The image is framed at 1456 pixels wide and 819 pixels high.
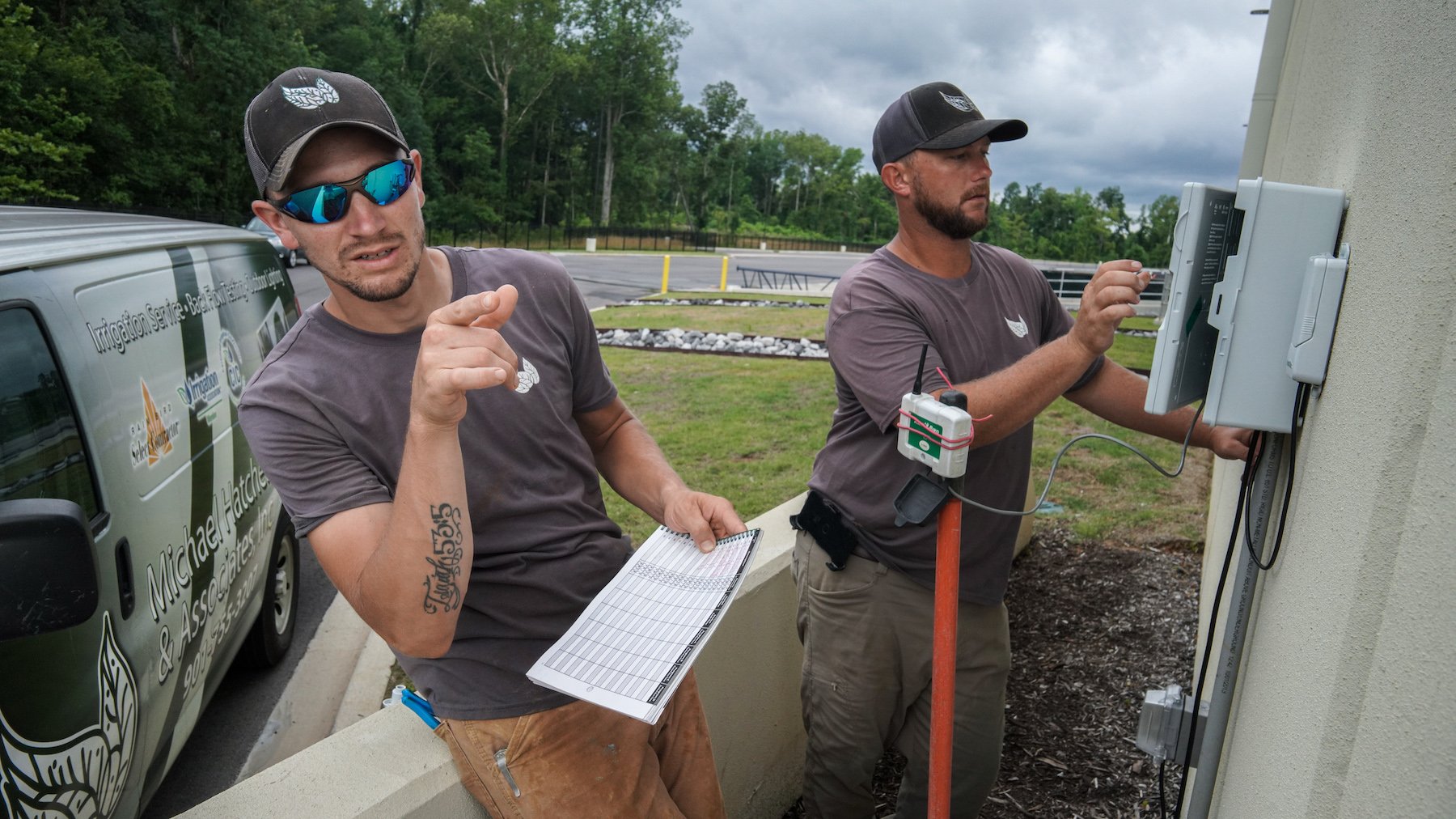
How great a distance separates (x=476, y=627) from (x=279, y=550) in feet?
10.4

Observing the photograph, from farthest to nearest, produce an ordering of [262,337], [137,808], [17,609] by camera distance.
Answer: [262,337], [137,808], [17,609]

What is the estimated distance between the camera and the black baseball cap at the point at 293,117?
1778 millimetres

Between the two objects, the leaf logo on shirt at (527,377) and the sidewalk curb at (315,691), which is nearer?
the leaf logo on shirt at (527,377)

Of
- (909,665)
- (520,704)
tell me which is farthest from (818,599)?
(520,704)

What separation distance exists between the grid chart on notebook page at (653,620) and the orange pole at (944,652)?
43 cm

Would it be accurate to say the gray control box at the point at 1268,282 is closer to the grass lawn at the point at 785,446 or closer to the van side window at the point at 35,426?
the van side window at the point at 35,426

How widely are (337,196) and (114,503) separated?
1.32 metres

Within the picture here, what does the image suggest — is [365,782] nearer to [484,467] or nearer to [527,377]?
[484,467]

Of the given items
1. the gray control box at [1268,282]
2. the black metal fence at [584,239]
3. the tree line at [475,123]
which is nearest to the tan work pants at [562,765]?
the gray control box at [1268,282]

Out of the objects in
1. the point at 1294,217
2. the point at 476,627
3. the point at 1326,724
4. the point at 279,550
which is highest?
the point at 1294,217

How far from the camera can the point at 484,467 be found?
1.86 metres

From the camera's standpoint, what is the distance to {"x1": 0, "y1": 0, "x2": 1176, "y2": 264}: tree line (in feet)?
90.7

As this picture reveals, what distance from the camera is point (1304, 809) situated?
104cm

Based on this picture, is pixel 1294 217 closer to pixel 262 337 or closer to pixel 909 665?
pixel 909 665
